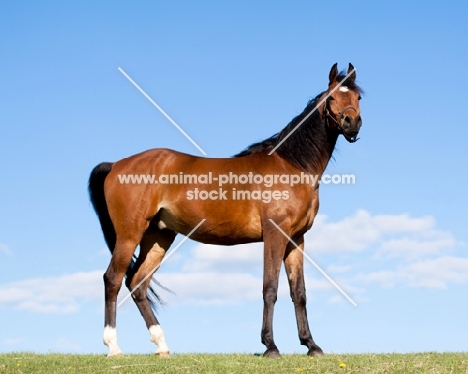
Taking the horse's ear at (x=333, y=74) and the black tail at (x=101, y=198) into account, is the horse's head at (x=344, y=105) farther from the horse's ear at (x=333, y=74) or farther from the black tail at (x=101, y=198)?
the black tail at (x=101, y=198)

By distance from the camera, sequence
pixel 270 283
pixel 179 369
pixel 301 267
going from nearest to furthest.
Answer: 1. pixel 179 369
2. pixel 270 283
3. pixel 301 267

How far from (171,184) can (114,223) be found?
43.9 inches

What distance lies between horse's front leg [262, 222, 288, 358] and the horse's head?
178 centimetres

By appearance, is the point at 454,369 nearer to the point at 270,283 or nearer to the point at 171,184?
the point at 270,283

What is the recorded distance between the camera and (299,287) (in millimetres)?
9969

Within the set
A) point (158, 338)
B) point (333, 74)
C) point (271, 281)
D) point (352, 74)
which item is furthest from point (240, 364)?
point (352, 74)

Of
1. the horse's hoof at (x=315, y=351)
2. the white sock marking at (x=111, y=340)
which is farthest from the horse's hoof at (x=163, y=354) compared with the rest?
the horse's hoof at (x=315, y=351)

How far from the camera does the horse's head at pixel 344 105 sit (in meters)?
9.48

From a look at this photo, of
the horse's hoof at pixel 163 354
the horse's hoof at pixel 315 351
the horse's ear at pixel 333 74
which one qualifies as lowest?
the horse's hoof at pixel 163 354

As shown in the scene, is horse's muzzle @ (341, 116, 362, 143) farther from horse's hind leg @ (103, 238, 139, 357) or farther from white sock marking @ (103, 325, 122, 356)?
white sock marking @ (103, 325, 122, 356)

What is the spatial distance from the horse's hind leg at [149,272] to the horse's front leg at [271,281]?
1724mm

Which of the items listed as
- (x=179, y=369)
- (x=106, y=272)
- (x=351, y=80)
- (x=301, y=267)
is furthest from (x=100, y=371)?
(x=351, y=80)

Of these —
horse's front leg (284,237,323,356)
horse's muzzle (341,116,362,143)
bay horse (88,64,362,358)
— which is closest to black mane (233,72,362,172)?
bay horse (88,64,362,358)

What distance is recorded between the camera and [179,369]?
8352 millimetres
